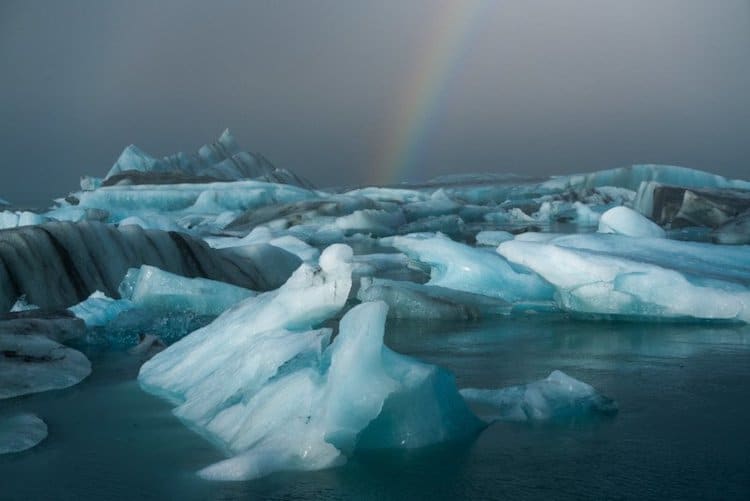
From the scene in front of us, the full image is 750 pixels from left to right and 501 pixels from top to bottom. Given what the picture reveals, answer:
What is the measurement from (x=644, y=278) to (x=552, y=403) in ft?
11.2

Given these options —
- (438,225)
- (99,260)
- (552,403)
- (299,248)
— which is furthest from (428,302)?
(438,225)

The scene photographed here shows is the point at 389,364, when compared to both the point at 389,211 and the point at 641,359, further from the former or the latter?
the point at 389,211

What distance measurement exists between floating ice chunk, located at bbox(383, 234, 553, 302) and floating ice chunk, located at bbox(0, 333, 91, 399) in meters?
4.07

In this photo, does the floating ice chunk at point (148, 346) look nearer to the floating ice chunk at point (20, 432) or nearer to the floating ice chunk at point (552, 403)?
the floating ice chunk at point (20, 432)

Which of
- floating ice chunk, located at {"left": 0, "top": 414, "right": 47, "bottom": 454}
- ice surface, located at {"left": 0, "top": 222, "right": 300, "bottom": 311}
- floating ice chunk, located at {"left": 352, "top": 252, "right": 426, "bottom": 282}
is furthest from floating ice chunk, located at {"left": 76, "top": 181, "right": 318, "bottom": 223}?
floating ice chunk, located at {"left": 0, "top": 414, "right": 47, "bottom": 454}

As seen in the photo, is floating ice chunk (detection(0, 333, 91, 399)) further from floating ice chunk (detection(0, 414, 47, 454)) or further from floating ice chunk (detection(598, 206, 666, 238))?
floating ice chunk (detection(598, 206, 666, 238))

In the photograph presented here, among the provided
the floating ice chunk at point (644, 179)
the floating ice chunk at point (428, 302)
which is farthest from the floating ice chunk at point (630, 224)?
the floating ice chunk at point (644, 179)

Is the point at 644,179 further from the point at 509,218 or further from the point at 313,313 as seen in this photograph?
the point at 313,313

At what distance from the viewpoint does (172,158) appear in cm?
4162

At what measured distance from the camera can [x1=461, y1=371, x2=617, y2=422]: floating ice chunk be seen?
4113mm

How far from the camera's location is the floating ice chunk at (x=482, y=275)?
858cm

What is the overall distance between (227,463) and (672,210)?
19660 millimetres

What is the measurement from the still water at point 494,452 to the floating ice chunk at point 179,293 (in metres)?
2.07

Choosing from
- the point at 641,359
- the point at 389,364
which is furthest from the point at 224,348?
the point at 641,359
